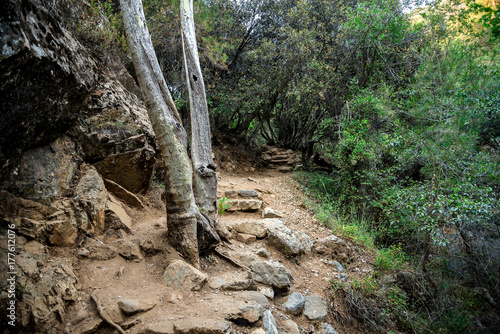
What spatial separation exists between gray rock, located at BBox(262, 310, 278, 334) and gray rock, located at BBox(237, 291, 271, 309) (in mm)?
173

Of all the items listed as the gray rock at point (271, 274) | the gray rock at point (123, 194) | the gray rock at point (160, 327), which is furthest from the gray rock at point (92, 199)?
the gray rock at point (271, 274)

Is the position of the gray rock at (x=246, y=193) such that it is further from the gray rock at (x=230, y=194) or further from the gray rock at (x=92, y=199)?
the gray rock at (x=92, y=199)

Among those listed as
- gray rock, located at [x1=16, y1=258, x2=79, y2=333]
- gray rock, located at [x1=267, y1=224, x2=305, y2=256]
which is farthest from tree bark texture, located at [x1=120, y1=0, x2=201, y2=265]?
gray rock, located at [x1=267, y1=224, x2=305, y2=256]

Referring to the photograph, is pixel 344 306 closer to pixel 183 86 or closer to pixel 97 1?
pixel 183 86

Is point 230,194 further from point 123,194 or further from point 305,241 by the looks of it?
point 123,194

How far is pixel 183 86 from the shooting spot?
7.84 m

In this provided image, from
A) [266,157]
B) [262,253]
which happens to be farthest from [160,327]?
[266,157]

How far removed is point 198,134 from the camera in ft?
15.2

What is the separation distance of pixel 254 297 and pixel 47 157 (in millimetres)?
3009

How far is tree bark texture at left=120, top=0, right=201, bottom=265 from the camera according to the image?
354 centimetres

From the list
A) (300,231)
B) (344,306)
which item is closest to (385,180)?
(300,231)

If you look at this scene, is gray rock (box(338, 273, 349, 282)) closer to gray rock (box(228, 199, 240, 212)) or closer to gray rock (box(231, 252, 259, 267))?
gray rock (box(231, 252, 259, 267))

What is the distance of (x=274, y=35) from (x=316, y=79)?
9.01 ft

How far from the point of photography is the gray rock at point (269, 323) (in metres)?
2.95
